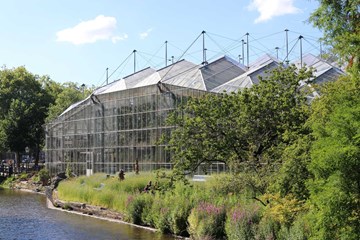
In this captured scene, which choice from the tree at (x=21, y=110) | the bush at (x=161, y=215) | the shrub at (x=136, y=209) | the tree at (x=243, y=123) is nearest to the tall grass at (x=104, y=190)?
the shrub at (x=136, y=209)

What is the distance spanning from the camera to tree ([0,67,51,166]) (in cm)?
6122

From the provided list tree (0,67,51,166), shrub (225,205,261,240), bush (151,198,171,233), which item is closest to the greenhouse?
tree (0,67,51,166)

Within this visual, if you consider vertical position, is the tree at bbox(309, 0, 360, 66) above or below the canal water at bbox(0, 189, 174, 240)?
above

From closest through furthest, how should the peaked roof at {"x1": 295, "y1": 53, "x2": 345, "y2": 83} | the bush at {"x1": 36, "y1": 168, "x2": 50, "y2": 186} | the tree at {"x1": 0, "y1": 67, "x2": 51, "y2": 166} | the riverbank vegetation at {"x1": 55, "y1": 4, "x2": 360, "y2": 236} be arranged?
the riverbank vegetation at {"x1": 55, "y1": 4, "x2": 360, "y2": 236}, the peaked roof at {"x1": 295, "y1": 53, "x2": 345, "y2": 83}, the bush at {"x1": 36, "y1": 168, "x2": 50, "y2": 186}, the tree at {"x1": 0, "y1": 67, "x2": 51, "y2": 166}

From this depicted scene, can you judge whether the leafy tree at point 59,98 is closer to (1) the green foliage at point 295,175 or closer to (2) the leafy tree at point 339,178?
(1) the green foliage at point 295,175

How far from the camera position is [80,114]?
4747 centimetres

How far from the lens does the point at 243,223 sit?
16375 mm

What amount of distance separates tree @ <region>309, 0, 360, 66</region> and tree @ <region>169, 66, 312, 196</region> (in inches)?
258

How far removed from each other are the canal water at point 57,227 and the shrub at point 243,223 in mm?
3847

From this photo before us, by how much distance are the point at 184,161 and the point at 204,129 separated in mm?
1927

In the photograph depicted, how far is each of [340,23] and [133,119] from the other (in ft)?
93.3

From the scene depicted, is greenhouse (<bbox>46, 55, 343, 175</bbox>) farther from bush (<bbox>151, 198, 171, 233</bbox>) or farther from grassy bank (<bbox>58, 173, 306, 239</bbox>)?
bush (<bbox>151, 198, 171, 233</bbox>)

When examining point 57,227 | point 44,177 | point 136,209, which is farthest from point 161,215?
point 44,177

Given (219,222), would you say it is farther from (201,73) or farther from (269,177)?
(201,73)
